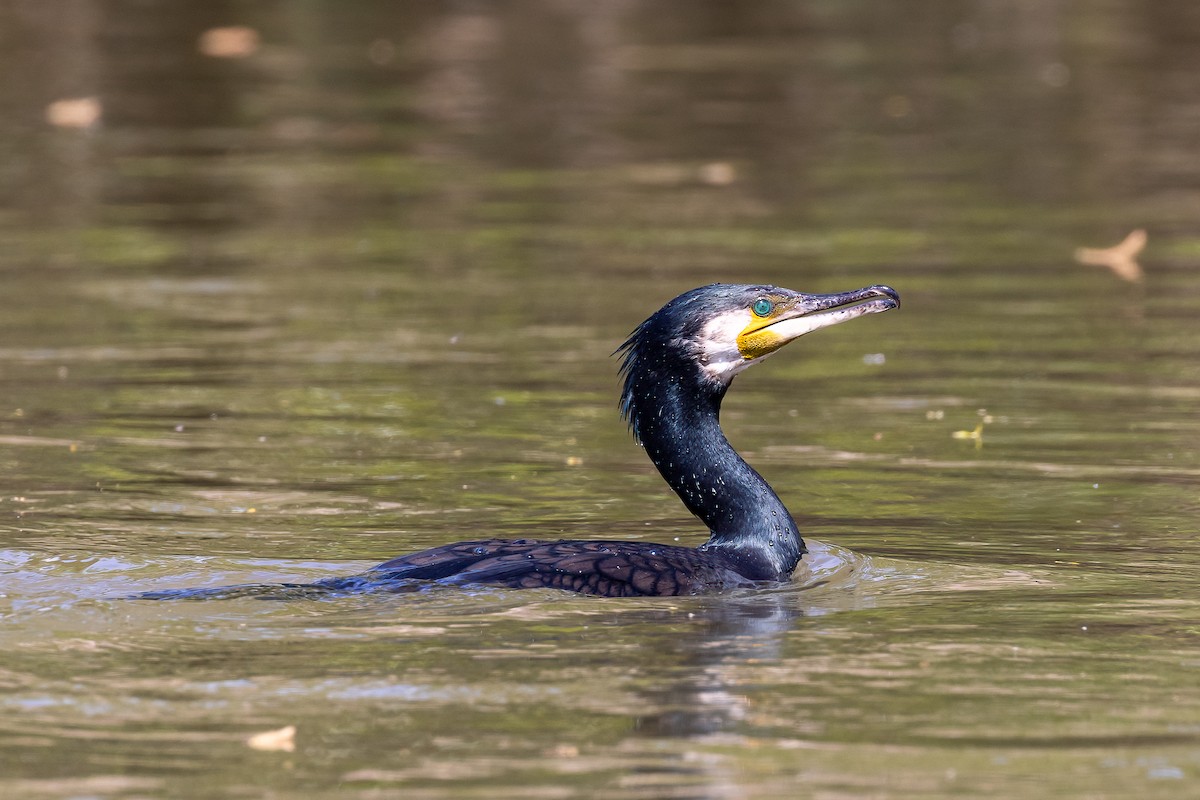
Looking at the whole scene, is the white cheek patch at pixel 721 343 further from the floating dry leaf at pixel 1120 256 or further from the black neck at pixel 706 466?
the floating dry leaf at pixel 1120 256

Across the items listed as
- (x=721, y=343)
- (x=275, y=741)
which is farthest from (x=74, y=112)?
(x=275, y=741)

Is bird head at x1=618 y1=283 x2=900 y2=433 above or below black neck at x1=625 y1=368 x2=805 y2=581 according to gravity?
above

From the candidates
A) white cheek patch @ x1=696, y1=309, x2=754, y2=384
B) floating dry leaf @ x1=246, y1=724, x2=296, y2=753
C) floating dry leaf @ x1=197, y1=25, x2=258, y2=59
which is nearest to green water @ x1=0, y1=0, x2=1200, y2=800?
floating dry leaf @ x1=246, y1=724, x2=296, y2=753

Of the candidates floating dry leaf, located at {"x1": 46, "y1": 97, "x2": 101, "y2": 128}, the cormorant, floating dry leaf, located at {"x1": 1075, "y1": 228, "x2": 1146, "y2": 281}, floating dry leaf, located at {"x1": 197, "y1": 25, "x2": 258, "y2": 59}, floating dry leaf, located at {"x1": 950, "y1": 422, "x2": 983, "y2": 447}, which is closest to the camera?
the cormorant

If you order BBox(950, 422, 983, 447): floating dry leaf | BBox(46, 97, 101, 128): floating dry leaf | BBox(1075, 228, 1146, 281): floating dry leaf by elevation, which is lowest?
BBox(950, 422, 983, 447): floating dry leaf

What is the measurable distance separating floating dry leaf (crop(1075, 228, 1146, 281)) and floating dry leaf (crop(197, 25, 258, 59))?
14.7 metres

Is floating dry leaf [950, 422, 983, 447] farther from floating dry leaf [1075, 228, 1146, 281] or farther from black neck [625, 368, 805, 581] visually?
floating dry leaf [1075, 228, 1146, 281]

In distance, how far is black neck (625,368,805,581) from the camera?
29.3 ft

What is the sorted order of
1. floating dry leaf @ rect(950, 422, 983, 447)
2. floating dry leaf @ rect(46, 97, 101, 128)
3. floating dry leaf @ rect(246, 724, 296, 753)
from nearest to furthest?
floating dry leaf @ rect(246, 724, 296, 753) < floating dry leaf @ rect(950, 422, 983, 447) < floating dry leaf @ rect(46, 97, 101, 128)

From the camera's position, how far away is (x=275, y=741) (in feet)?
21.3

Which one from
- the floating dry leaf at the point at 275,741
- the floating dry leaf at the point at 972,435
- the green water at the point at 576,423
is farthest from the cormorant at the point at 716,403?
the floating dry leaf at the point at 972,435

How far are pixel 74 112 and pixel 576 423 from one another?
525 inches

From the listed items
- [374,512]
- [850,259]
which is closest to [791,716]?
[374,512]

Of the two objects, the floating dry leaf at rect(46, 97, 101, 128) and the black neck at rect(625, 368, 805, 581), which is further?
the floating dry leaf at rect(46, 97, 101, 128)
